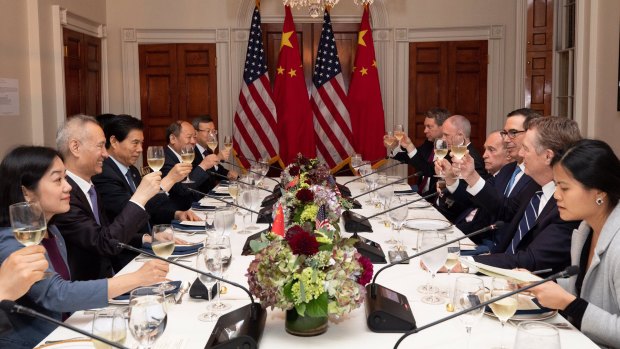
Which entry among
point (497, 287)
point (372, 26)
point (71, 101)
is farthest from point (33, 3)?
point (497, 287)

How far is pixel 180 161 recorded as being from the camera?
512 cm

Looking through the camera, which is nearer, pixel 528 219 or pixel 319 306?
pixel 319 306

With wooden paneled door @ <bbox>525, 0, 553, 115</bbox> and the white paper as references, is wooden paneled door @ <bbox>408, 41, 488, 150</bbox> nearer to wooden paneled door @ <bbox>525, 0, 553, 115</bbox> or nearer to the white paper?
wooden paneled door @ <bbox>525, 0, 553, 115</bbox>

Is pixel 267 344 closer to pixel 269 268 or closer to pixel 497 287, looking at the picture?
pixel 269 268

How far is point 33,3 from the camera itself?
5.90 m

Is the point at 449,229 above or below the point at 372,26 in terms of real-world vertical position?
below

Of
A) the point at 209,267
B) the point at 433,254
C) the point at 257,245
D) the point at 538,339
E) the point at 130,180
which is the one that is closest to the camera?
the point at 538,339

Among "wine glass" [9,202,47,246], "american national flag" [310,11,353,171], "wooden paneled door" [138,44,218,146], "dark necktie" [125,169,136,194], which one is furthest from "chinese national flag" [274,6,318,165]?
"wine glass" [9,202,47,246]

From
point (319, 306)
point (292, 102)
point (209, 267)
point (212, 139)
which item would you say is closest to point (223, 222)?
point (209, 267)

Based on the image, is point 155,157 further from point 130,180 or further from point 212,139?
point 212,139

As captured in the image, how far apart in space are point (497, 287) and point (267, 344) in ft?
2.20

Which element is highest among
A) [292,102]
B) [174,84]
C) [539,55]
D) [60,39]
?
[60,39]

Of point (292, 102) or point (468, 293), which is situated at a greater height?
point (292, 102)

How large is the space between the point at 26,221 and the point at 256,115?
5.87 m
